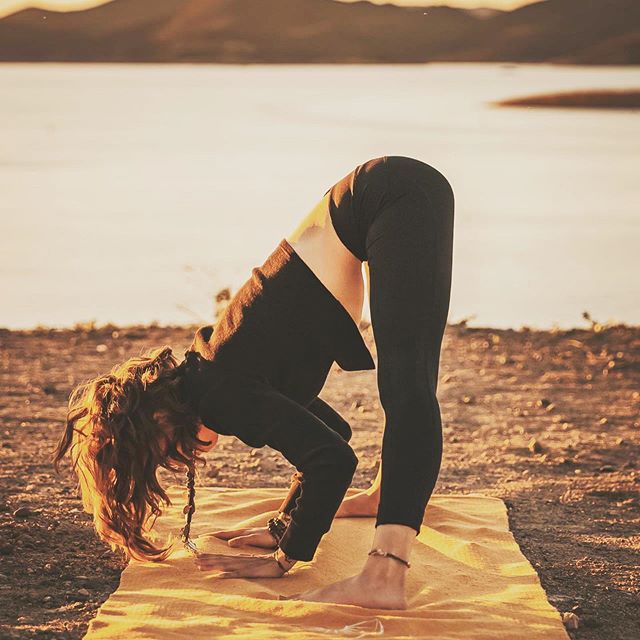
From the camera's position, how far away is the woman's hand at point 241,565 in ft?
9.52

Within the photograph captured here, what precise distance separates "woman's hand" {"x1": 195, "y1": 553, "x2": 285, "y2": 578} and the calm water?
352 cm

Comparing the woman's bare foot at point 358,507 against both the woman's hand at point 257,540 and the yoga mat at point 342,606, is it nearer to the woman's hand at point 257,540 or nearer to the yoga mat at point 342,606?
the yoga mat at point 342,606

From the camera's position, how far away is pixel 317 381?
2842 millimetres

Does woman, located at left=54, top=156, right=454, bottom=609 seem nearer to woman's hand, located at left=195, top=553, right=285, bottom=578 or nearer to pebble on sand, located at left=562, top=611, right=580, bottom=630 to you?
woman's hand, located at left=195, top=553, right=285, bottom=578

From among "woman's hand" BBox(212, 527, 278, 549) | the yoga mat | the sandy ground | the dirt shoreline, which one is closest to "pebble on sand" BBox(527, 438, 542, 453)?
the sandy ground

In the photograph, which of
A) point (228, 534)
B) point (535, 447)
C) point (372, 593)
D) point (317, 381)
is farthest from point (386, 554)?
point (535, 447)

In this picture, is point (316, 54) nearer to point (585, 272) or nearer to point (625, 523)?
point (585, 272)

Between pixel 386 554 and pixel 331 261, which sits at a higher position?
pixel 331 261

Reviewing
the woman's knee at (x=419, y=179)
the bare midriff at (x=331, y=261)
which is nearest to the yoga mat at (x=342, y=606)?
the bare midriff at (x=331, y=261)

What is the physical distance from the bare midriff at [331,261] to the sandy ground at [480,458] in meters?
0.86

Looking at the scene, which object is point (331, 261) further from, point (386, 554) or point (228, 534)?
point (228, 534)

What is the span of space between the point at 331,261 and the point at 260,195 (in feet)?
25.2

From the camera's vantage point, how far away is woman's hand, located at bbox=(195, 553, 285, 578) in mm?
2902

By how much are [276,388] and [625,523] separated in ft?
4.56
